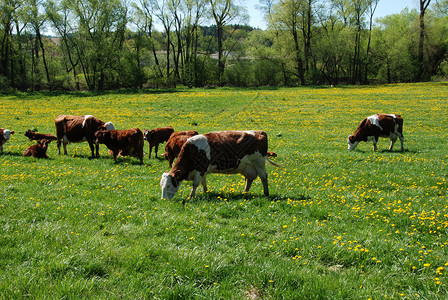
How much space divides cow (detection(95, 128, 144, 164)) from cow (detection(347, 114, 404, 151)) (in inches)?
473

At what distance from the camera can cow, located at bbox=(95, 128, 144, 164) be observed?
1434cm

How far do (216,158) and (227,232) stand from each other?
2.95m

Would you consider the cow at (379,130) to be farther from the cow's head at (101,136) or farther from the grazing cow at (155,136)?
the cow's head at (101,136)

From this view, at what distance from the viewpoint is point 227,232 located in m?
6.43

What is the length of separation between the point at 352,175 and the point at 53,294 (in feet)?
36.2

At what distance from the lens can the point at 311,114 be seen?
3256 centimetres

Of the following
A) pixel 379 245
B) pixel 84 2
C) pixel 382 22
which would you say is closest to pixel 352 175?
pixel 379 245

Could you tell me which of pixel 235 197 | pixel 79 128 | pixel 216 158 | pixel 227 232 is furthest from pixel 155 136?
pixel 227 232

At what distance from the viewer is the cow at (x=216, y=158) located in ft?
28.7

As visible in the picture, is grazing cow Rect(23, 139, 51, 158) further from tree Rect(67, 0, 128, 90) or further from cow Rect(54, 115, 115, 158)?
tree Rect(67, 0, 128, 90)

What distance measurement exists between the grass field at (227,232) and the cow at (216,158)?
0.56m

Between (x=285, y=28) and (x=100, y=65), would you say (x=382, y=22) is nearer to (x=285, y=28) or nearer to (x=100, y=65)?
(x=285, y=28)

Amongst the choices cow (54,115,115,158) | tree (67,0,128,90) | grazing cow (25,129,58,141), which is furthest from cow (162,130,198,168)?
tree (67,0,128,90)

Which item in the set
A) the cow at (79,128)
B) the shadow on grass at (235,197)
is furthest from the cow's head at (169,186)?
the cow at (79,128)
